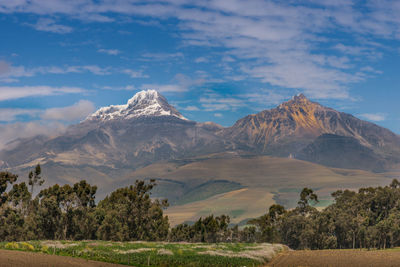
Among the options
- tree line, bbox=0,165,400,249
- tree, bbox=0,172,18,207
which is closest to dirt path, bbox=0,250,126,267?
tree line, bbox=0,165,400,249

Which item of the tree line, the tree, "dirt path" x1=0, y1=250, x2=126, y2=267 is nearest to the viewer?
"dirt path" x1=0, y1=250, x2=126, y2=267

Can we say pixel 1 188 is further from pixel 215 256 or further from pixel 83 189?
pixel 215 256

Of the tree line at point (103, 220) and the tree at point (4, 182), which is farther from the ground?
the tree at point (4, 182)

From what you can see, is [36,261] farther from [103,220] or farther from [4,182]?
[4,182]

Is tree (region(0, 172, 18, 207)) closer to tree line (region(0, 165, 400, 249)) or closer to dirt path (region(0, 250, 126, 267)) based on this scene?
tree line (region(0, 165, 400, 249))

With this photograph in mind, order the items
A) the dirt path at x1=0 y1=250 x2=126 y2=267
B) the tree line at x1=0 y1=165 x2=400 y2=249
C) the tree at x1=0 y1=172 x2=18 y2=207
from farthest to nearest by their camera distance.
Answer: the tree at x1=0 y1=172 x2=18 y2=207, the tree line at x1=0 y1=165 x2=400 y2=249, the dirt path at x1=0 y1=250 x2=126 y2=267

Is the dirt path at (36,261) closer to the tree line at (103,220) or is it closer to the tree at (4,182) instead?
the tree line at (103,220)

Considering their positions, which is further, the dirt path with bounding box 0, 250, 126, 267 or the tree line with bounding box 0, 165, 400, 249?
the tree line with bounding box 0, 165, 400, 249

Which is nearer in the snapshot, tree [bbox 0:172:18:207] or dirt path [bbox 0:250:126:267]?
dirt path [bbox 0:250:126:267]

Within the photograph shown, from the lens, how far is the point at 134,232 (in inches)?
6708

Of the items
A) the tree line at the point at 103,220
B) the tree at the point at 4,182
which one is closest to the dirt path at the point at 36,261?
the tree line at the point at 103,220

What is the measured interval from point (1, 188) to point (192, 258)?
10268 cm

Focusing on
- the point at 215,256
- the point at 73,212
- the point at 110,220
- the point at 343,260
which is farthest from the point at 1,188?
the point at 343,260

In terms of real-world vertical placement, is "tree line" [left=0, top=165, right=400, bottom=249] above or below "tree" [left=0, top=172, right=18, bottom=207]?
below
